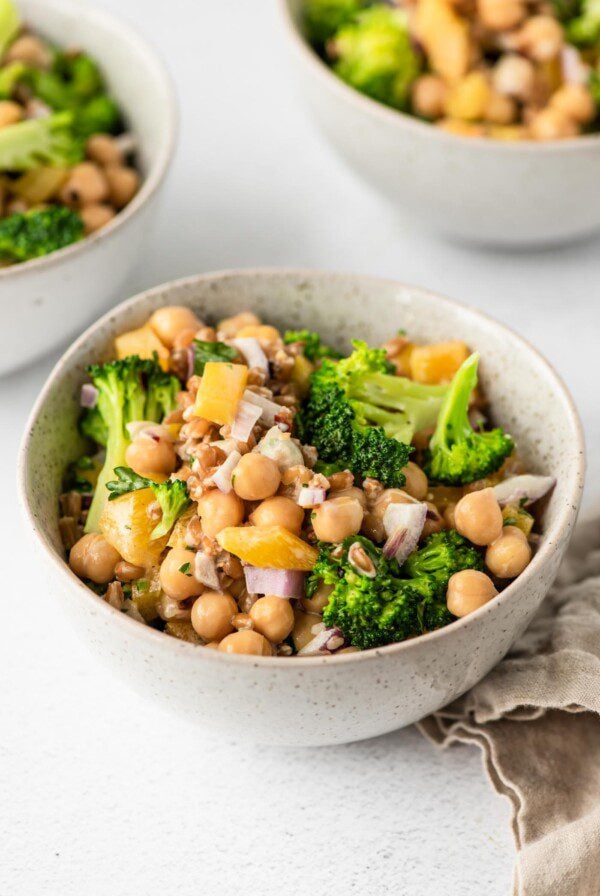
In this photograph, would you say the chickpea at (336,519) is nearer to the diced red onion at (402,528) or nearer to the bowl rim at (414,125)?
the diced red onion at (402,528)

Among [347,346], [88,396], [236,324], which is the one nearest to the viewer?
[88,396]

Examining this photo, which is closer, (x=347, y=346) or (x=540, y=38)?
(x=347, y=346)

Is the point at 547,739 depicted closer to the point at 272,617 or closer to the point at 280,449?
the point at 272,617

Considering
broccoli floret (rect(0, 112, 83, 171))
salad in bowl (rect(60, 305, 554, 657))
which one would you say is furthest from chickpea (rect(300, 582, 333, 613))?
broccoli floret (rect(0, 112, 83, 171))

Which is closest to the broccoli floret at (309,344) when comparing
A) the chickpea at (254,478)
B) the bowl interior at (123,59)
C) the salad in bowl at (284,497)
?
the salad in bowl at (284,497)

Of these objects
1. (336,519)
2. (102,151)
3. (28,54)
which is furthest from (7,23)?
(336,519)
